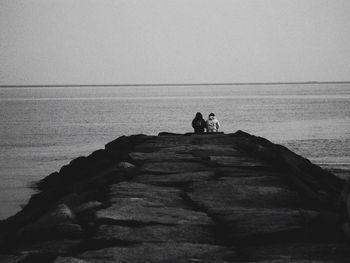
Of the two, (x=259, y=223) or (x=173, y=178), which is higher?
(x=259, y=223)

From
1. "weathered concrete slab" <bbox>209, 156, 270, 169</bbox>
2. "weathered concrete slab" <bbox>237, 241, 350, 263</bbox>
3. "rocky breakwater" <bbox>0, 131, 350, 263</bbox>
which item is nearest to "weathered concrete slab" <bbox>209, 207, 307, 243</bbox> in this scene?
"rocky breakwater" <bbox>0, 131, 350, 263</bbox>

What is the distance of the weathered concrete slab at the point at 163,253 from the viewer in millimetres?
4309

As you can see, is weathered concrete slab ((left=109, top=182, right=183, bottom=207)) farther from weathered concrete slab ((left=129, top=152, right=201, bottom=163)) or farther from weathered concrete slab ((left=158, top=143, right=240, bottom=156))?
weathered concrete slab ((left=158, top=143, right=240, bottom=156))

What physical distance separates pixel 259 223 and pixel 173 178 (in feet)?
9.69

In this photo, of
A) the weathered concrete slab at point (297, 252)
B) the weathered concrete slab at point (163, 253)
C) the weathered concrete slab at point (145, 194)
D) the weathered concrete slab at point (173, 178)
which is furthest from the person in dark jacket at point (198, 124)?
the weathered concrete slab at point (163, 253)

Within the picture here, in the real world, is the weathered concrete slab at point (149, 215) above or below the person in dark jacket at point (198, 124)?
above

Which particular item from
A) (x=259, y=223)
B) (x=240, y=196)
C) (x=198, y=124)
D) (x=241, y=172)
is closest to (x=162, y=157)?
(x=241, y=172)

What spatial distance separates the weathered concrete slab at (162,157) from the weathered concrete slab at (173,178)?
1.82m

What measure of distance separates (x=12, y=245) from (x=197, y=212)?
6.16 ft

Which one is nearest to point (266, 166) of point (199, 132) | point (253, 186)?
point (253, 186)

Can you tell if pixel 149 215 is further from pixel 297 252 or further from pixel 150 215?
pixel 297 252

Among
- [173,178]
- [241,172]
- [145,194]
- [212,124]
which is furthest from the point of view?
[212,124]

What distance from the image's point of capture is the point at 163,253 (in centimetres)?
445

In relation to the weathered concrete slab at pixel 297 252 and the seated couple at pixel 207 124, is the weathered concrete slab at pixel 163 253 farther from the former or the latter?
the seated couple at pixel 207 124
